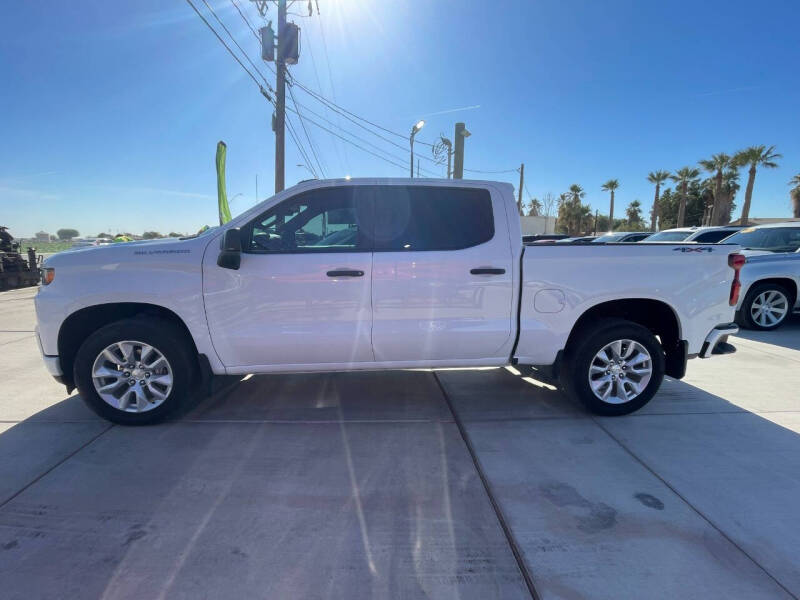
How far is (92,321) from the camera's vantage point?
3.51m

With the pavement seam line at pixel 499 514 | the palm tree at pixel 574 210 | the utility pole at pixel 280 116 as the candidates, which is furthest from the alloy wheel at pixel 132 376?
the palm tree at pixel 574 210

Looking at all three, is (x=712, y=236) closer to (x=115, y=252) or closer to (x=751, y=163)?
(x=115, y=252)

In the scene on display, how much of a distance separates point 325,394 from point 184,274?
67.4 inches

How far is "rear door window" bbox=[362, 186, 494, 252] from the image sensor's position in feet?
11.4

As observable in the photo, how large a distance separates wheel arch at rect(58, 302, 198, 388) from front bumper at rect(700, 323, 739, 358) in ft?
14.1

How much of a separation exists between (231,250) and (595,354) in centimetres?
304

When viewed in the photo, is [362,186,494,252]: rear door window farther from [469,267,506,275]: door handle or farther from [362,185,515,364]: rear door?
[469,267,506,275]: door handle

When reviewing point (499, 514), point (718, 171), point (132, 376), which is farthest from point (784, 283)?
point (718, 171)

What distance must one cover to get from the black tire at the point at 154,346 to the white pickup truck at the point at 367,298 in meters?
0.01

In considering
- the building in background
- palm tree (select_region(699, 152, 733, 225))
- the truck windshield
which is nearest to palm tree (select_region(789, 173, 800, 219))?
palm tree (select_region(699, 152, 733, 225))

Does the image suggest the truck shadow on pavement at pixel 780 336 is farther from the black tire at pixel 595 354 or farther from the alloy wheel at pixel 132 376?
the alloy wheel at pixel 132 376

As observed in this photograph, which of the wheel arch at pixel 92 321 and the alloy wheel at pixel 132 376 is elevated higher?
the wheel arch at pixel 92 321

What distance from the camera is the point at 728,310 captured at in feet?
12.3

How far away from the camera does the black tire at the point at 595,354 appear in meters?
3.63
